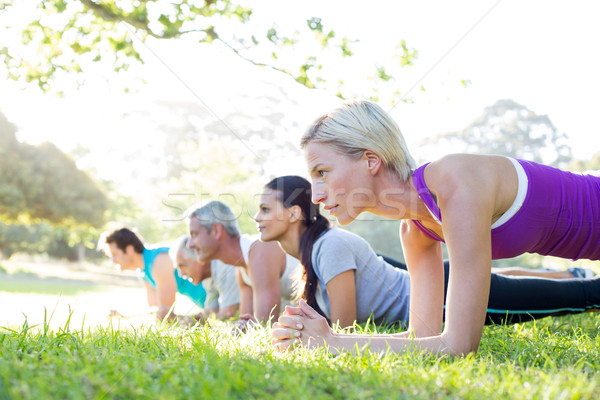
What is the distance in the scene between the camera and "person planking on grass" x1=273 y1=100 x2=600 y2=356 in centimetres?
221

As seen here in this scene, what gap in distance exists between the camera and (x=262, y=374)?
179cm

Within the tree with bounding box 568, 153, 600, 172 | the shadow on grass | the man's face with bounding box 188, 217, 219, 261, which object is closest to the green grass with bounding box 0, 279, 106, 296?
the shadow on grass

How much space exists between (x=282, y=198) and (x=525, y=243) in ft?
7.98

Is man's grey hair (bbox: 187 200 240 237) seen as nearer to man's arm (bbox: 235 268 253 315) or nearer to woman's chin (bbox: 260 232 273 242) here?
man's arm (bbox: 235 268 253 315)

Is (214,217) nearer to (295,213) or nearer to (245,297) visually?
(245,297)

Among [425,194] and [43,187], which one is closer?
[425,194]

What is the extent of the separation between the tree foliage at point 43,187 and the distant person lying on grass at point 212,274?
Answer: 68.9ft

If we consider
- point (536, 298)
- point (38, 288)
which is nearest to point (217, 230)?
point (536, 298)

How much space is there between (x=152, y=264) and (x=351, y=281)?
3598mm

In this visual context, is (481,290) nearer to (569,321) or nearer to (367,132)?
(367,132)

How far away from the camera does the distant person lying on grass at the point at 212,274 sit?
238 inches

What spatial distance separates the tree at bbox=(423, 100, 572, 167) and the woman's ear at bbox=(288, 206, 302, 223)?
1476 inches

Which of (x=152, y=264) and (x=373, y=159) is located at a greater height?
(x=373, y=159)

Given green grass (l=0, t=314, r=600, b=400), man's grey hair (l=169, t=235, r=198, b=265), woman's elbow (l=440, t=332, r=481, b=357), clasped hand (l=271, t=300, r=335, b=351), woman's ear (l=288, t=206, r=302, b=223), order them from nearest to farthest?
1. green grass (l=0, t=314, r=600, b=400)
2. woman's elbow (l=440, t=332, r=481, b=357)
3. clasped hand (l=271, t=300, r=335, b=351)
4. woman's ear (l=288, t=206, r=302, b=223)
5. man's grey hair (l=169, t=235, r=198, b=265)
